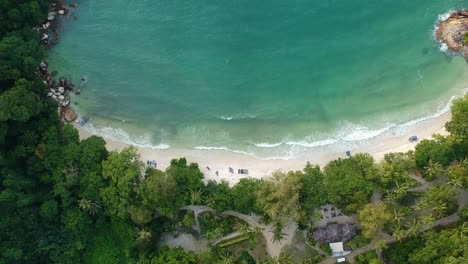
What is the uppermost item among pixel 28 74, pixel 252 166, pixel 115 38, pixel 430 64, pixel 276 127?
pixel 115 38

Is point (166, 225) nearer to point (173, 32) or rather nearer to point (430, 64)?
point (173, 32)

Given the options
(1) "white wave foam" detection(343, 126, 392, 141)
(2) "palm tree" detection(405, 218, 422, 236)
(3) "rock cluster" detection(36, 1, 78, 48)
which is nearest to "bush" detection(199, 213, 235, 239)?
(1) "white wave foam" detection(343, 126, 392, 141)

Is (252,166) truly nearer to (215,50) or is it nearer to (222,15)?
(215,50)

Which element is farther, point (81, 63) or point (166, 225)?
point (81, 63)

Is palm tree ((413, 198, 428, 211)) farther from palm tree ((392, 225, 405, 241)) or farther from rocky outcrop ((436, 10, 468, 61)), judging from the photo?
rocky outcrop ((436, 10, 468, 61))

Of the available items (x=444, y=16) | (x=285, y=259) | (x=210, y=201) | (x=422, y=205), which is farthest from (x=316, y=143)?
(x=444, y=16)

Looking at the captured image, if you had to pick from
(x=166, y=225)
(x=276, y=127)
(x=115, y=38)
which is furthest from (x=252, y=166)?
(x=115, y=38)

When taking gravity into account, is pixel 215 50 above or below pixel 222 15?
below

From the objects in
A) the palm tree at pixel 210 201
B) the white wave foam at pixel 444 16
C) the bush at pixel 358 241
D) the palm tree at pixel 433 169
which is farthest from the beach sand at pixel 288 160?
the white wave foam at pixel 444 16

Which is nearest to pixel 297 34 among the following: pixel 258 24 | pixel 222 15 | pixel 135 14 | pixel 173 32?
pixel 258 24
